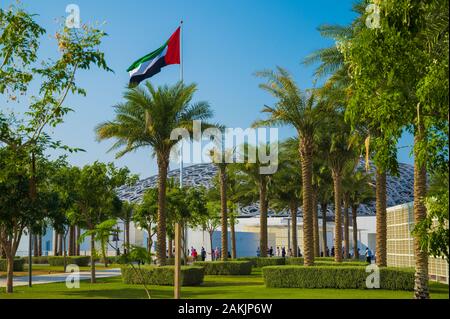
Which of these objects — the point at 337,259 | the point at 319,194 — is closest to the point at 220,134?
the point at 337,259

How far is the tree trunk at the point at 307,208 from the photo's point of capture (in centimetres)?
2756

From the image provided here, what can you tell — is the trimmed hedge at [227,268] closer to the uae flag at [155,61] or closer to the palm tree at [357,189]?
the uae flag at [155,61]

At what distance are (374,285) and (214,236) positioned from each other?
55741mm

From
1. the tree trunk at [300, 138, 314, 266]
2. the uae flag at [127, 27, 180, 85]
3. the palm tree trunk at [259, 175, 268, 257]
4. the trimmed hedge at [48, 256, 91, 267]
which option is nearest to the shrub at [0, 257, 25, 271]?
the trimmed hedge at [48, 256, 91, 267]

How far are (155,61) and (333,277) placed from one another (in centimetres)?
1487

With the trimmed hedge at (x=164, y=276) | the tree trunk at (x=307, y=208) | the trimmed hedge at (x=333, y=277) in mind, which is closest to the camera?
the trimmed hedge at (x=333, y=277)

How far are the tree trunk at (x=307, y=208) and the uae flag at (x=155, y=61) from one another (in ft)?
26.5

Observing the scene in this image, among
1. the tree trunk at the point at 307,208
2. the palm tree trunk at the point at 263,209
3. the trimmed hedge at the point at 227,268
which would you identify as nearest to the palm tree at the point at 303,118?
the tree trunk at the point at 307,208

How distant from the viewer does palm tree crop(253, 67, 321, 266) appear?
91.3 ft

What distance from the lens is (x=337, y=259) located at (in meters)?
34.4

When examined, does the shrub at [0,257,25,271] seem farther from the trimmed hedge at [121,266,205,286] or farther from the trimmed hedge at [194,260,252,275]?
the trimmed hedge at [121,266,205,286]

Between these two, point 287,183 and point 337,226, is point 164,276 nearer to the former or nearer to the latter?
point 337,226

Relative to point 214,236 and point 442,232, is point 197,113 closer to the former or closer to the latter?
point 442,232

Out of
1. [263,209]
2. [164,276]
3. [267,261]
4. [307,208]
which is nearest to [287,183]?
[263,209]
